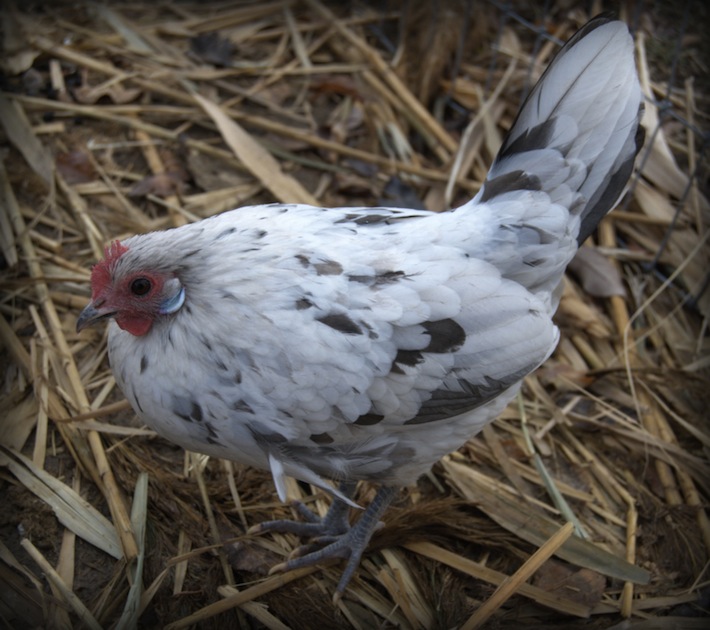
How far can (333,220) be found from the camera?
7.43 feet

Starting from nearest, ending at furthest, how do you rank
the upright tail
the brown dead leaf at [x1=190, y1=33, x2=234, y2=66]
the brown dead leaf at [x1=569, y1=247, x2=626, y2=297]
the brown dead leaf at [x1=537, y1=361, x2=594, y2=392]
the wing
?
the wing → the upright tail → the brown dead leaf at [x1=537, y1=361, x2=594, y2=392] → the brown dead leaf at [x1=569, y1=247, x2=626, y2=297] → the brown dead leaf at [x1=190, y1=33, x2=234, y2=66]

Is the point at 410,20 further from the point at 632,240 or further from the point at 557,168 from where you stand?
the point at 557,168

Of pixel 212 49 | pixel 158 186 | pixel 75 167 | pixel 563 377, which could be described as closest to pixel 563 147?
pixel 563 377

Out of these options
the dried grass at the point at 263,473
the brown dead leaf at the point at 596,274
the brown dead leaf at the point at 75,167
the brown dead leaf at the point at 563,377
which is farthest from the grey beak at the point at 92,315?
the brown dead leaf at the point at 596,274

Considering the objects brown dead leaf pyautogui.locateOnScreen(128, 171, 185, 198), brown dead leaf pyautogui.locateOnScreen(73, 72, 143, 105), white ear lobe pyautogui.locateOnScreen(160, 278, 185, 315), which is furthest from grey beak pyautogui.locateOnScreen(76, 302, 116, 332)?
brown dead leaf pyautogui.locateOnScreen(73, 72, 143, 105)

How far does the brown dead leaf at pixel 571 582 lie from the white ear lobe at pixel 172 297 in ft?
5.43

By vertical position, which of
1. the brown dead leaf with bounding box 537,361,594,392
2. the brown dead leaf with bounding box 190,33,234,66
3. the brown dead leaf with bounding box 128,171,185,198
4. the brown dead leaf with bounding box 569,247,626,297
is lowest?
the brown dead leaf with bounding box 537,361,594,392

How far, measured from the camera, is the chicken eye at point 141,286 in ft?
6.66

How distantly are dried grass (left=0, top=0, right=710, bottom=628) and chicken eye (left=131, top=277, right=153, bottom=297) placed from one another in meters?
0.85

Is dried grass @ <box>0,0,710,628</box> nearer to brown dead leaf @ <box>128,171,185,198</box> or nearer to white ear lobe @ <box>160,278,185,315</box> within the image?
brown dead leaf @ <box>128,171,185,198</box>

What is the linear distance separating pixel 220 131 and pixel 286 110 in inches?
19.0

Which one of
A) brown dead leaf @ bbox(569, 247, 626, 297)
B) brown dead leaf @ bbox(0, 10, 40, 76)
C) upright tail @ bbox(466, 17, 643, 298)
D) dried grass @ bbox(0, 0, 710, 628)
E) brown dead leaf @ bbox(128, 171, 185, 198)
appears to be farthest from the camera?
brown dead leaf @ bbox(0, 10, 40, 76)

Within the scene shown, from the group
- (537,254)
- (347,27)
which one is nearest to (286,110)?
(347,27)

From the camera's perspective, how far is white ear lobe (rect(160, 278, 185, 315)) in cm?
205
